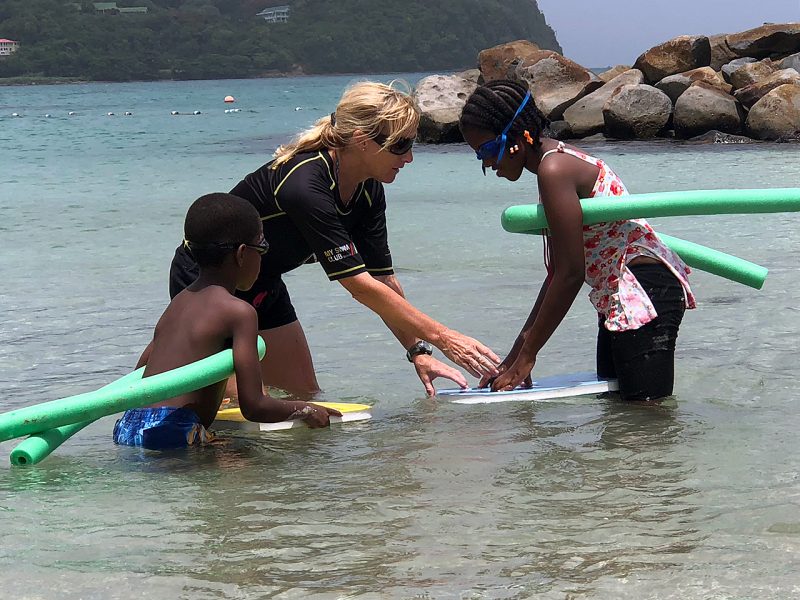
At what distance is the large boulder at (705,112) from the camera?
78.6ft

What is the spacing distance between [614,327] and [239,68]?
154538mm

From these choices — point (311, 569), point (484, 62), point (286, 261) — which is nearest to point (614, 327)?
point (286, 261)

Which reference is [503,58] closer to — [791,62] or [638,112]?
[638,112]

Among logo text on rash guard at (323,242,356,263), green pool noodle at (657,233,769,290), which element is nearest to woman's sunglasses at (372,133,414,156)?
logo text on rash guard at (323,242,356,263)

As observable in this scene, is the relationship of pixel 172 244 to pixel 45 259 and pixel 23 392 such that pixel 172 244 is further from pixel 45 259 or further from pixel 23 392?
pixel 23 392

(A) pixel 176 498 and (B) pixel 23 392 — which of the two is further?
(B) pixel 23 392

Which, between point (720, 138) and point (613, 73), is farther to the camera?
point (613, 73)

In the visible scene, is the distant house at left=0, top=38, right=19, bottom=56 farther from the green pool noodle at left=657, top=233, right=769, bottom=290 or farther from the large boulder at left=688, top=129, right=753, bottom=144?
the green pool noodle at left=657, top=233, right=769, bottom=290

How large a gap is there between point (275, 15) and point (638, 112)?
161 metres

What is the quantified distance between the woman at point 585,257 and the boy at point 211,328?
1.05 meters

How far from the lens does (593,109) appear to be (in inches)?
1024

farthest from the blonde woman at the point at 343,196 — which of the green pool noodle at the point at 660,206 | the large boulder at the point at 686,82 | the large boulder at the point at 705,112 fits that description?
the large boulder at the point at 686,82

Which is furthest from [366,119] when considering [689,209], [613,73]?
[613,73]

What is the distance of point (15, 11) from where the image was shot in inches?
5714
